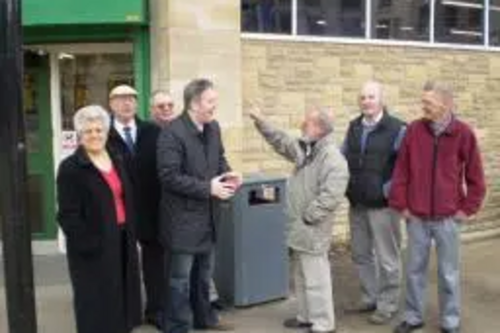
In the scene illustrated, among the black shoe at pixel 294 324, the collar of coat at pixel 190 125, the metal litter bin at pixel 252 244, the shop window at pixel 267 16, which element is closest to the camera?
the collar of coat at pixel 190 125

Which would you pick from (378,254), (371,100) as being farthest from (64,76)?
(378,254)

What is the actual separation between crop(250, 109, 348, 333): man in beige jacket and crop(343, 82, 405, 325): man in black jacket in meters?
0.39

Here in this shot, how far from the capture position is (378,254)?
675 cm

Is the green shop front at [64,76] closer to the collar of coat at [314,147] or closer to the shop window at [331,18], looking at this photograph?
the shop window at [331,18]

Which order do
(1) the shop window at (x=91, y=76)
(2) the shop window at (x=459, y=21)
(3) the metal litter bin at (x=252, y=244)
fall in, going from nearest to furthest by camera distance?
(3) the metal litter bin at (x=252, y=244), (1) the shop window at (x=91, y=76), (2) the shop window at (x=459, y=21)

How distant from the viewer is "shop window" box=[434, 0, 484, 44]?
36.8ft

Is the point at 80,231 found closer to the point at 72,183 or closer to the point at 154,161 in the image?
the point at 72,183

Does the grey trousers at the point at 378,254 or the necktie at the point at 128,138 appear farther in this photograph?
the grey trousers at the point at 378,254

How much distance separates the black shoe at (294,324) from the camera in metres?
6.66

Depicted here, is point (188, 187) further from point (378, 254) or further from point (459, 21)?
point (459, 21)

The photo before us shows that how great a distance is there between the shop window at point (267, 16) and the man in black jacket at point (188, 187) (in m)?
3.26

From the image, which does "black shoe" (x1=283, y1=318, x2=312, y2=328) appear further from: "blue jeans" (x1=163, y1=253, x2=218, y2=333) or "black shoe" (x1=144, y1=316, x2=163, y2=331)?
"black shoe" (x1=144, y1=316, x2=163, y2=331)

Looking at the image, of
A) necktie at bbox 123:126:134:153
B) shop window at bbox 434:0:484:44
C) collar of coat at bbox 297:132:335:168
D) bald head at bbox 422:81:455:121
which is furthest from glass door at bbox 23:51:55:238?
shop window at bbox 434:0:484:44

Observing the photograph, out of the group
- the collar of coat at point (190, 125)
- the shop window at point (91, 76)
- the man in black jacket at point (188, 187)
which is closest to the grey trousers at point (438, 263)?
the man in black jacket at point (188, 187)
